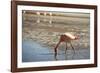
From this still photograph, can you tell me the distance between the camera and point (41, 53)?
1.82m

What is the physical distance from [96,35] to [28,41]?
682 millimetres

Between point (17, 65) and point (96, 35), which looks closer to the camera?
point (17, 65)

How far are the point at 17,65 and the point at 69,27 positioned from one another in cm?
59

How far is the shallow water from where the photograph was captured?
177cm

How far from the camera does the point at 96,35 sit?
2.00 meters

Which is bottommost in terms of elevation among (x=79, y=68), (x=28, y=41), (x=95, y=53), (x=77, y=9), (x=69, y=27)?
(x=79, y=68)

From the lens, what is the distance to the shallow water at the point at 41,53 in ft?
5.82

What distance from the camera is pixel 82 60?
1954mm

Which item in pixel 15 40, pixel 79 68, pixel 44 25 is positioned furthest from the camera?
pixel 79 68

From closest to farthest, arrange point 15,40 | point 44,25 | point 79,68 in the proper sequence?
point 15,40 → point 44,25 → point 79,68

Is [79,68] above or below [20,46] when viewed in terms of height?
below

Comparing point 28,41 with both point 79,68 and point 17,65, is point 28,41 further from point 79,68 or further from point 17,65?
point 79,68

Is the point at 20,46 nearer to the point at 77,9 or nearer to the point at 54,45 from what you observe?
the point at 54,45

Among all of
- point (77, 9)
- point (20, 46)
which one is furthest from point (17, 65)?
point (77, 9)
